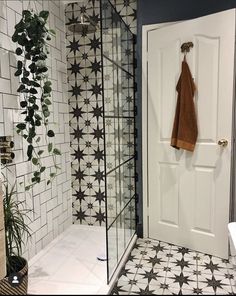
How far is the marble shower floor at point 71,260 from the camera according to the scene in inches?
74.7

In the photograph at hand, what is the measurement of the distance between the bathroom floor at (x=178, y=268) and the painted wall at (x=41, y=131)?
2.68 feet

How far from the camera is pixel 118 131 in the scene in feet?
7.18

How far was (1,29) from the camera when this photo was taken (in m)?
1.93

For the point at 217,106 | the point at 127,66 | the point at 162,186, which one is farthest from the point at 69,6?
the point at 162,186

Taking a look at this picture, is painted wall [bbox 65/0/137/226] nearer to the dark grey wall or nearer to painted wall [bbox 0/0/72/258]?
painted wall [bbox 0/0/72/258]

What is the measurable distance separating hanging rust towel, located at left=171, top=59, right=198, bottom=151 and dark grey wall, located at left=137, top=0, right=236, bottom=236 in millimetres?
441

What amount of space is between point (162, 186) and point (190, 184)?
0.89ft

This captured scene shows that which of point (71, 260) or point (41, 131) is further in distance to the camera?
point (41, 131)

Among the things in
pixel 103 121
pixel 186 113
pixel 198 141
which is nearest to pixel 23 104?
pixel 103 121

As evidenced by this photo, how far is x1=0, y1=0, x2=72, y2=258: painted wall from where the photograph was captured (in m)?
1.98

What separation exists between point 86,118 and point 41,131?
23.1 inches

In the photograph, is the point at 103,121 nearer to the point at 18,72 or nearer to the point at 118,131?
the point at 118,131

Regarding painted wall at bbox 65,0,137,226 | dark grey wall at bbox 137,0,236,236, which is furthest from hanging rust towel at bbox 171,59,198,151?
painted wall at bbox 65,0,137,226

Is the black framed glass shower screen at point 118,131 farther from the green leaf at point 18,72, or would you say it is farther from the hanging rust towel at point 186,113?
the green leaf at point 18,72
